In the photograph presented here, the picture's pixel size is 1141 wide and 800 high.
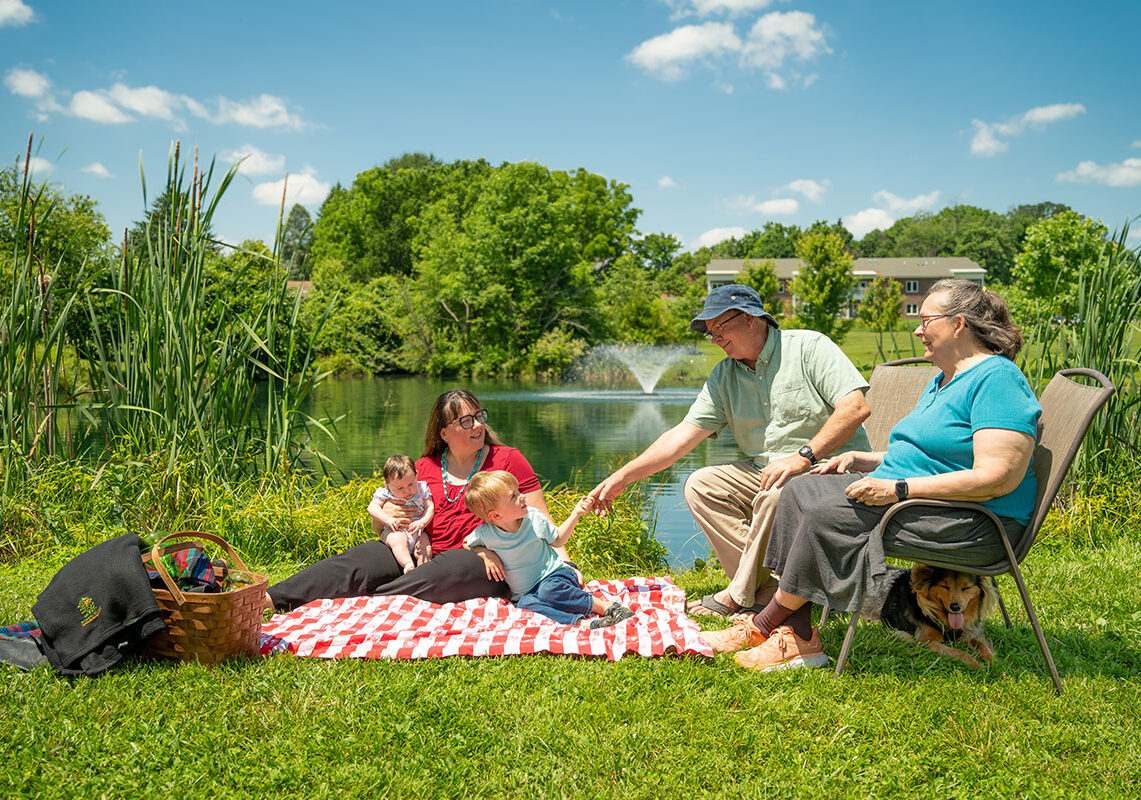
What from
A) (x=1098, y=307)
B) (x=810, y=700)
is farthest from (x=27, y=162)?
(x=1098, y=307)

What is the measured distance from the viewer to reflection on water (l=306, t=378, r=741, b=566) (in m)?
8.96

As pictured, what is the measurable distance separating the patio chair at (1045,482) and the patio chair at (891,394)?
2.99ft

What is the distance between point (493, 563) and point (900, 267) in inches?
2609

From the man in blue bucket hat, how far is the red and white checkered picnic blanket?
0.35 meters

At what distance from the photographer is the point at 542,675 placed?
289cm

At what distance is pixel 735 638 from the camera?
3201 mm

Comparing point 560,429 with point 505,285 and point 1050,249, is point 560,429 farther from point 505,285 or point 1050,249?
point 1050,249

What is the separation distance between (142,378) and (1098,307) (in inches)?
219

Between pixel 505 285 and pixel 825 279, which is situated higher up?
pixel 825 279

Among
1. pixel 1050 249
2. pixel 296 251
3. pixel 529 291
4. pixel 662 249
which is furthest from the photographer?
pixel 662 249

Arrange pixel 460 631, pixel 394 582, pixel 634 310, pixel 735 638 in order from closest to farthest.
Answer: pixel 735 638 < pixel 460 631 < pixel 394 582 < pixel 634 310

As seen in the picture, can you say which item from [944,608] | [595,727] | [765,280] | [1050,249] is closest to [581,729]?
[595,727]

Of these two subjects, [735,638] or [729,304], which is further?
[729,304]

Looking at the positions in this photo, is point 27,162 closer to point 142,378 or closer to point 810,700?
point 142,378
